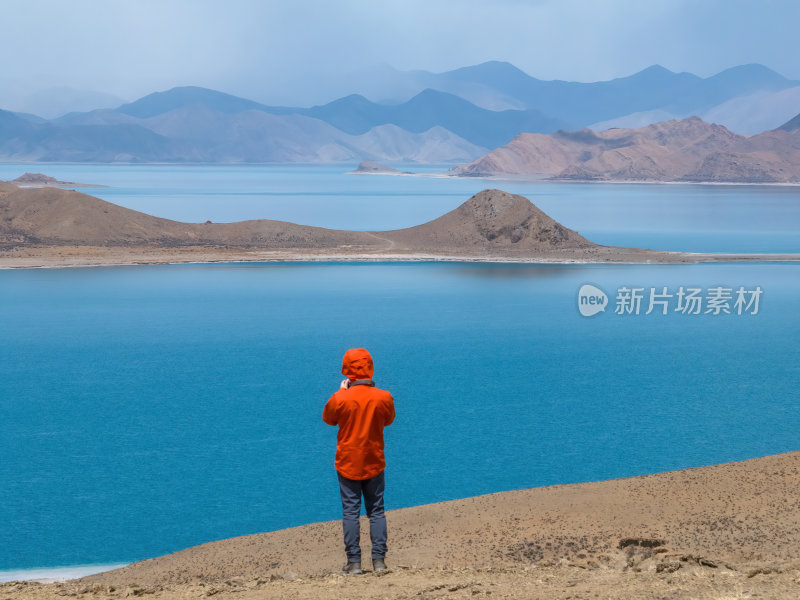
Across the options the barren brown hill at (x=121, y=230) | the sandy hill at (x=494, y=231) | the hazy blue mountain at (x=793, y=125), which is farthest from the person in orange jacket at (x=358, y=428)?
the hazy blue mountain at (x=793, y=125)

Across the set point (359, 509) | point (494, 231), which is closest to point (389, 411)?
point (359, 509)

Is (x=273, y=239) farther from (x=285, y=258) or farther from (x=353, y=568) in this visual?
(x=353, y=568)

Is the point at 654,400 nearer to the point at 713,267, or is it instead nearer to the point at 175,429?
the point at 175,429

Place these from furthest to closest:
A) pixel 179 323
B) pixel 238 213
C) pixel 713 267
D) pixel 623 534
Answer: pixel 238 213 → pixel 713 267 → pixel 179 323 → pixel 623 534

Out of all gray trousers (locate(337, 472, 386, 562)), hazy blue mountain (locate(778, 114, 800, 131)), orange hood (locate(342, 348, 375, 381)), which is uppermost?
hazy blue mountain (locate(778, 114, 800, 131))

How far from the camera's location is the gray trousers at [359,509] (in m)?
5.89

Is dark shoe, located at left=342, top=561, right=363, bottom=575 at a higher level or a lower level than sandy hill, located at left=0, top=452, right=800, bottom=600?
higher

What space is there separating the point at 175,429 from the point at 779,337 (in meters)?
18.3

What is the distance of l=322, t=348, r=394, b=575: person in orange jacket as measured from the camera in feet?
18.6

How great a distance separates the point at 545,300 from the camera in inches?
1371

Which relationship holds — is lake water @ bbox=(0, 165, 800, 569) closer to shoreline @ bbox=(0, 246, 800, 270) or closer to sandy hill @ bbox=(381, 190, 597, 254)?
shoreline @ bbox=(0, 246, 800, 270)

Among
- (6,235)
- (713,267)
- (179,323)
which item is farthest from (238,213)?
(179,323)

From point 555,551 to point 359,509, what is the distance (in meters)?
2.54

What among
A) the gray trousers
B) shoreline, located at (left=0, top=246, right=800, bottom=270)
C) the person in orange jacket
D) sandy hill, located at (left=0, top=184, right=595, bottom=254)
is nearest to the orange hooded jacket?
the person in orange jacket
